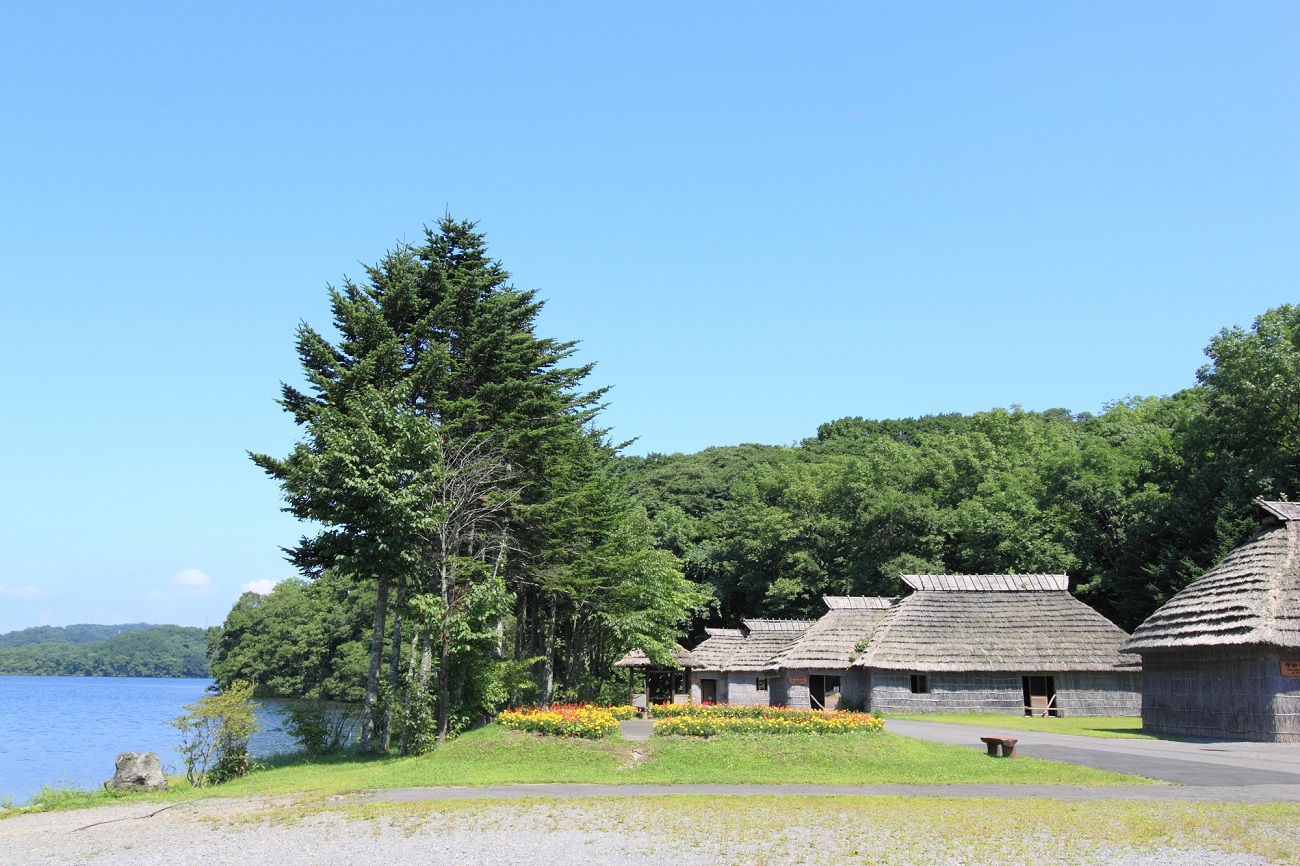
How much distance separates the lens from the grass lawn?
26.2 m

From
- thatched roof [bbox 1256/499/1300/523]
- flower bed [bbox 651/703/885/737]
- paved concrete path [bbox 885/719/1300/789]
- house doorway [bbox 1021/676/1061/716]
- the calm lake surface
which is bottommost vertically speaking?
the calm lake surface

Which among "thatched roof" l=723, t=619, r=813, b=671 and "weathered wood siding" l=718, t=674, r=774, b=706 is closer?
"weathered wood siding" l=718, t=674, r=774, b=706

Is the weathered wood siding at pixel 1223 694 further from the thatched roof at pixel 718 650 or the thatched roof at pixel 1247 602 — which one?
the thatched roof at pixel 718 650

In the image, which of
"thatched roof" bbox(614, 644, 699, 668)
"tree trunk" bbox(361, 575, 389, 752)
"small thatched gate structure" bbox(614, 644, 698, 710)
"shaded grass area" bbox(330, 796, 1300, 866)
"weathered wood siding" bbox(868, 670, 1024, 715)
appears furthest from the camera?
"small thatched gate structure" bbox(614, 644, 698, 710)

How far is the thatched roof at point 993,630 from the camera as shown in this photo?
114ft

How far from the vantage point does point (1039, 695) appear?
35500 mm

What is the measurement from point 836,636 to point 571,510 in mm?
16982

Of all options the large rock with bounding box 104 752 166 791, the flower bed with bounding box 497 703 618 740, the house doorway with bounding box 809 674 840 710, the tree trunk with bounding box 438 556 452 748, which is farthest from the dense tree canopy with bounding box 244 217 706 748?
the house doorway with bounding box 809 674 840 710

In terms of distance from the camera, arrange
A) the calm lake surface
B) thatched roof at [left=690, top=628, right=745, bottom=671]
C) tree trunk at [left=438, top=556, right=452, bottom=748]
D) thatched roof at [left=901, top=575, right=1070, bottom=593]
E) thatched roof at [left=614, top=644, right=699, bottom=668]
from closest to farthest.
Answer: tree trunk at [left=438, top=556, right=452, bottom=748]
the calm lake surface
thatched roof at [left=901, top=575, right=1070, bottom=593]
thatched roof at [left=614, top=644, right=699, bottom=668]
thatched roof at [left=690, top=628, right=745, bottom=671]

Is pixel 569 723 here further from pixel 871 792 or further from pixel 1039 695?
pixel 1039 695

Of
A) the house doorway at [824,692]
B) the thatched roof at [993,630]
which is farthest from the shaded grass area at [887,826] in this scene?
the house doorway at [824,692]

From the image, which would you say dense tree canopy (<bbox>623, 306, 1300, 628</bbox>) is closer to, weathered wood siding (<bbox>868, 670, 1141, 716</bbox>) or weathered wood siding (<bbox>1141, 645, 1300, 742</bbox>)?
weathered wood siding (<bbox>868, 670, 1141, 716</bbox>)

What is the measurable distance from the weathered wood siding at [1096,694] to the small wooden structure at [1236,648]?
762 centimetres

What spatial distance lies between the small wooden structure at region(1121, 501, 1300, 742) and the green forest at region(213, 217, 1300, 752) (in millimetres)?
13169
